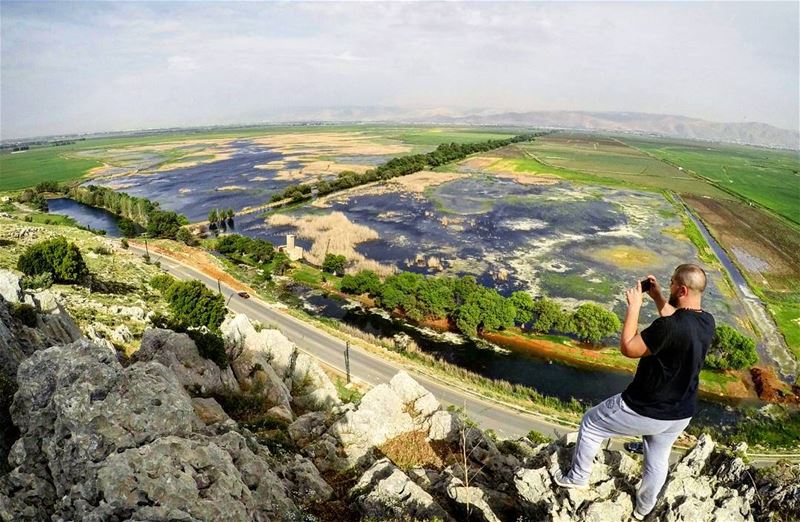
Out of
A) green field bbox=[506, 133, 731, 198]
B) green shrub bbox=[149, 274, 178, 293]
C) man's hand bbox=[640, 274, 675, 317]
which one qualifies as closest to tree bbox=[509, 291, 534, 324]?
green shrub bbox=[149, 274, 178, 293]

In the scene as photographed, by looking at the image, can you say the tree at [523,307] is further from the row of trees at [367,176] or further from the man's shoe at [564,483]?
the row of trees at [367,176]

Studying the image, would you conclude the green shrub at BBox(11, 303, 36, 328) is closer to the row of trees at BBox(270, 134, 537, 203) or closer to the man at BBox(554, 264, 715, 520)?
the man at BBox(554, 264, 715, 520)

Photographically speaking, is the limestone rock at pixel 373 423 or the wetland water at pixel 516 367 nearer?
the limestone rock at pixel 373 423

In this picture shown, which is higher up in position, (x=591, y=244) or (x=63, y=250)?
(x=63, y=250)

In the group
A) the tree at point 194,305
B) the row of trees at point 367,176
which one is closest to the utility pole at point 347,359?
the tree at point 194,305

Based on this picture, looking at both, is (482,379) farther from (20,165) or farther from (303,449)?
(20,165)

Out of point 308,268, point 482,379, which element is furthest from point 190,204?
point 482,379
